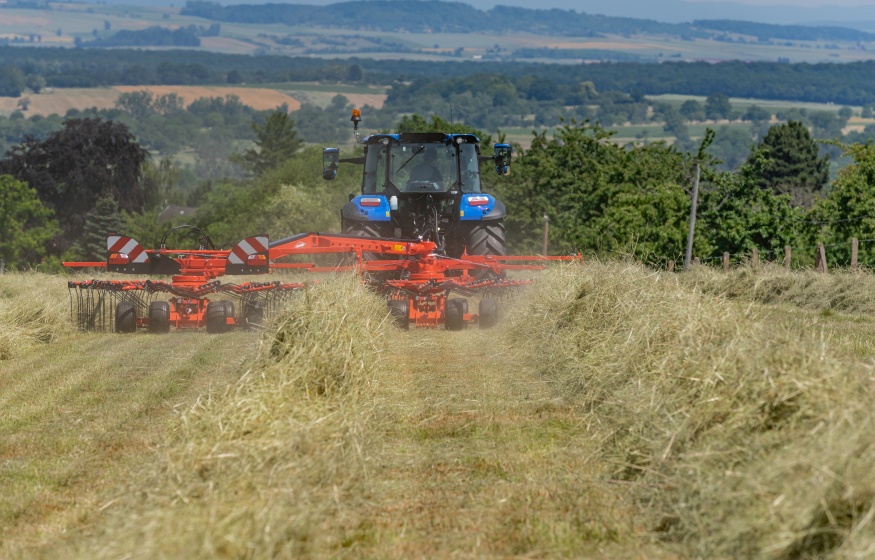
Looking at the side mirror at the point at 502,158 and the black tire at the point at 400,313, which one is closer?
the black tire at the point at 400,313

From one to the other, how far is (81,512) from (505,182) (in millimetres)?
43504

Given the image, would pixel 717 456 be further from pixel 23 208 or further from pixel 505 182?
pixel 23 208

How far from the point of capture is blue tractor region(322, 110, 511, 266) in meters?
14.0

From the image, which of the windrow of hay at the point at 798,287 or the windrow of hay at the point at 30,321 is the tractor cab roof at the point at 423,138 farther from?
the windrow of hay at the point at 30,321

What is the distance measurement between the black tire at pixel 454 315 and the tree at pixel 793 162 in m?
62.9

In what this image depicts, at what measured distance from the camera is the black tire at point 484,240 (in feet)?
46.4

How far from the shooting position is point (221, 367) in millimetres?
Answer: 8828

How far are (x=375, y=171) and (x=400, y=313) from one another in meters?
3.59

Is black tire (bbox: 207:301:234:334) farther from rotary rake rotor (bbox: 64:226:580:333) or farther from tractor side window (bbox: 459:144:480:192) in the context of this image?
tractor side window (bbox: 459:144:480:192)

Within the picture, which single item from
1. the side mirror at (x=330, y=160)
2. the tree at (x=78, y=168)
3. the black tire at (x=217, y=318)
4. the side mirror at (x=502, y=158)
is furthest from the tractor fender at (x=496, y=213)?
the tree at (x=78, y=168)

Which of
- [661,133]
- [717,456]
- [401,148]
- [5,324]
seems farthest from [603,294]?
[661,133]

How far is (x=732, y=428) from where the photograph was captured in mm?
4781

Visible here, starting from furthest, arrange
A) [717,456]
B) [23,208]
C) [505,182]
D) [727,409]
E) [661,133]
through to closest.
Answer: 1. [661,133]
2. [23,208]
3. [505,182]
4. [727,409]
5. [717,456]

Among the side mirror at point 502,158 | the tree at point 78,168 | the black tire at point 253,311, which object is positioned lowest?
the tree at point 78,168
